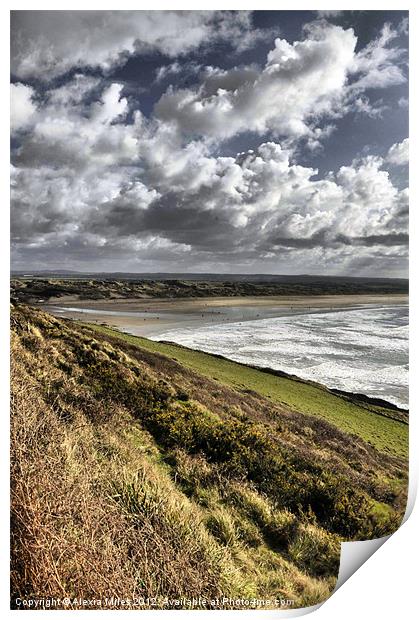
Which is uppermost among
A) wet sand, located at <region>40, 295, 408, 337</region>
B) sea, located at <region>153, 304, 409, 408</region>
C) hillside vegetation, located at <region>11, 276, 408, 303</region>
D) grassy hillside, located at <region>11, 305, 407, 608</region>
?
hillside vegetation, located at <region>11, 276, 408, 303</region>

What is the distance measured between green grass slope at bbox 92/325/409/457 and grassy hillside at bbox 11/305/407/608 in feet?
0.14

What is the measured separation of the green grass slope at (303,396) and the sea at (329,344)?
0.10m

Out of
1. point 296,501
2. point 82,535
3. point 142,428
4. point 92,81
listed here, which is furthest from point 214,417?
point 92,81

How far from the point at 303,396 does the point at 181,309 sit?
1.68 m

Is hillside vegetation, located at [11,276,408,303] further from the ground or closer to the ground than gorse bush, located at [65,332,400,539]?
further from the ground

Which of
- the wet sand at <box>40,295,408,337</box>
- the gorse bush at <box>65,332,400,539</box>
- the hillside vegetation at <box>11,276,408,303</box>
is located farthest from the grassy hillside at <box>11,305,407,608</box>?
the hillside vegetation at <box>11,276,408,303</box>

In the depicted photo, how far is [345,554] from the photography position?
309 centimetres

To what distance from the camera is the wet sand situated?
404 cm

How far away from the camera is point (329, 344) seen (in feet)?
13.0

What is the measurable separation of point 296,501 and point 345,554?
55cm

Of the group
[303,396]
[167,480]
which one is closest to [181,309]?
[303,396]

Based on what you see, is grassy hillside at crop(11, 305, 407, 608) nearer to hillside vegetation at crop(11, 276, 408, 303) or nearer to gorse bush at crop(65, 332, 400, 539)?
gorse bush at crop(65, 332, 400, 539)

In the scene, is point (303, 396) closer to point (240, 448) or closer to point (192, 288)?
point (240, 448)
